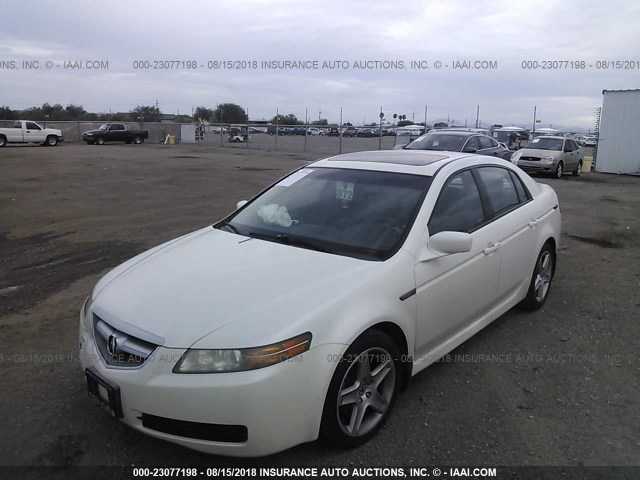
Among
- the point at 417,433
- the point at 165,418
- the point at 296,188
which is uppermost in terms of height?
the point at 296,188

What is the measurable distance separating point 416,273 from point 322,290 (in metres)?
0.71

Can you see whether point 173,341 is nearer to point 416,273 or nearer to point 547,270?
point 416,273

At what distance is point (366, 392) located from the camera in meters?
2.91

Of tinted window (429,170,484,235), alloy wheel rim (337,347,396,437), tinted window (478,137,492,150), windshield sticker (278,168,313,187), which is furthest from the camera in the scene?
tinted window (478,137,492,150)

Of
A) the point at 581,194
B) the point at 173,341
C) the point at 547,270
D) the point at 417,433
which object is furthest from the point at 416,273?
the point at 581,194

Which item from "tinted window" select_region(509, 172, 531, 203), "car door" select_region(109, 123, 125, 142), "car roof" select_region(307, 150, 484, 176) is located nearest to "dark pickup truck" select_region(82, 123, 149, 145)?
"car door" select_region(109, 123, 125, 142)

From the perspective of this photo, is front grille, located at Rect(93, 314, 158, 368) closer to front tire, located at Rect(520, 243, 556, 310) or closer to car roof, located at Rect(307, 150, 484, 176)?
car roof, located at Rect(307, 150, 484, 176)

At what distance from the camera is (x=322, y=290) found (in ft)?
9.05

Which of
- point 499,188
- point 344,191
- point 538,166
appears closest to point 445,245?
point 344,191

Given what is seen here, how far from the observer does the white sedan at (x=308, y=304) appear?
2.45 metres

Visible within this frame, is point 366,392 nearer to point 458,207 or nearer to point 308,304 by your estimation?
point 308,304

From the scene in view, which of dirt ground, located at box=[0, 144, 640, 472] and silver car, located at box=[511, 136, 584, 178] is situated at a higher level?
silver car, located at box=[511, 136, 584, 178]

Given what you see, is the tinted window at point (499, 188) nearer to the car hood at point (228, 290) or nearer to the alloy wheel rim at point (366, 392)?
the car hood at point (228, 290)

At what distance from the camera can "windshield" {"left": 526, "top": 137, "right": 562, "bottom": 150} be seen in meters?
20.2
